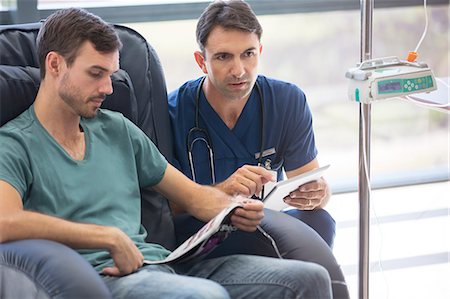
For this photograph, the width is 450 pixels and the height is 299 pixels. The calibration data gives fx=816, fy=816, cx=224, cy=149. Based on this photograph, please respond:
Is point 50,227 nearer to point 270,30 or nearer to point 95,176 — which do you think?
point 95,176

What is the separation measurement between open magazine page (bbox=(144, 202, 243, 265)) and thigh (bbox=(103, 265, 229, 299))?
8cm

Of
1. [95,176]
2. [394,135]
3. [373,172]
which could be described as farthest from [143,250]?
[394,135]

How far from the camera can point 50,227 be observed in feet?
5.77

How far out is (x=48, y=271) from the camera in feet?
5.30

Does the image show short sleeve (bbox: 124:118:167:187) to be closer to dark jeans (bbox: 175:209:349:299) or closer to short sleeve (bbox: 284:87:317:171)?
dark jeans (bbox: 175:209:349:299)

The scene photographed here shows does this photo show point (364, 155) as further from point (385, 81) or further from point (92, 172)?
point (92, 172)

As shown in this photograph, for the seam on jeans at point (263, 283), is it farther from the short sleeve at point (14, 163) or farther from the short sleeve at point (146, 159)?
the short sleeve at point (14, 163)

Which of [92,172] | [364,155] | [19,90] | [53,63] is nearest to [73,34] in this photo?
[53,63]

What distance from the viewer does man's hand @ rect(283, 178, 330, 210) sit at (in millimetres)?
2162

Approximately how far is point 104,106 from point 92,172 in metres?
0.26

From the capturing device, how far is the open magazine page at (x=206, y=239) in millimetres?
1855

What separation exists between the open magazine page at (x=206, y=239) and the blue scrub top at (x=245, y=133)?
0.39 meters

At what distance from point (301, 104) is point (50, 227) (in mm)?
930

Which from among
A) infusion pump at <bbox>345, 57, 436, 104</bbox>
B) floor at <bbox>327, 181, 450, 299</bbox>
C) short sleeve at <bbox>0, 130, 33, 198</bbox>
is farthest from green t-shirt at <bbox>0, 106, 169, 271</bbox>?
floor at <bbox>327, 181, 450, 299</bbox>
